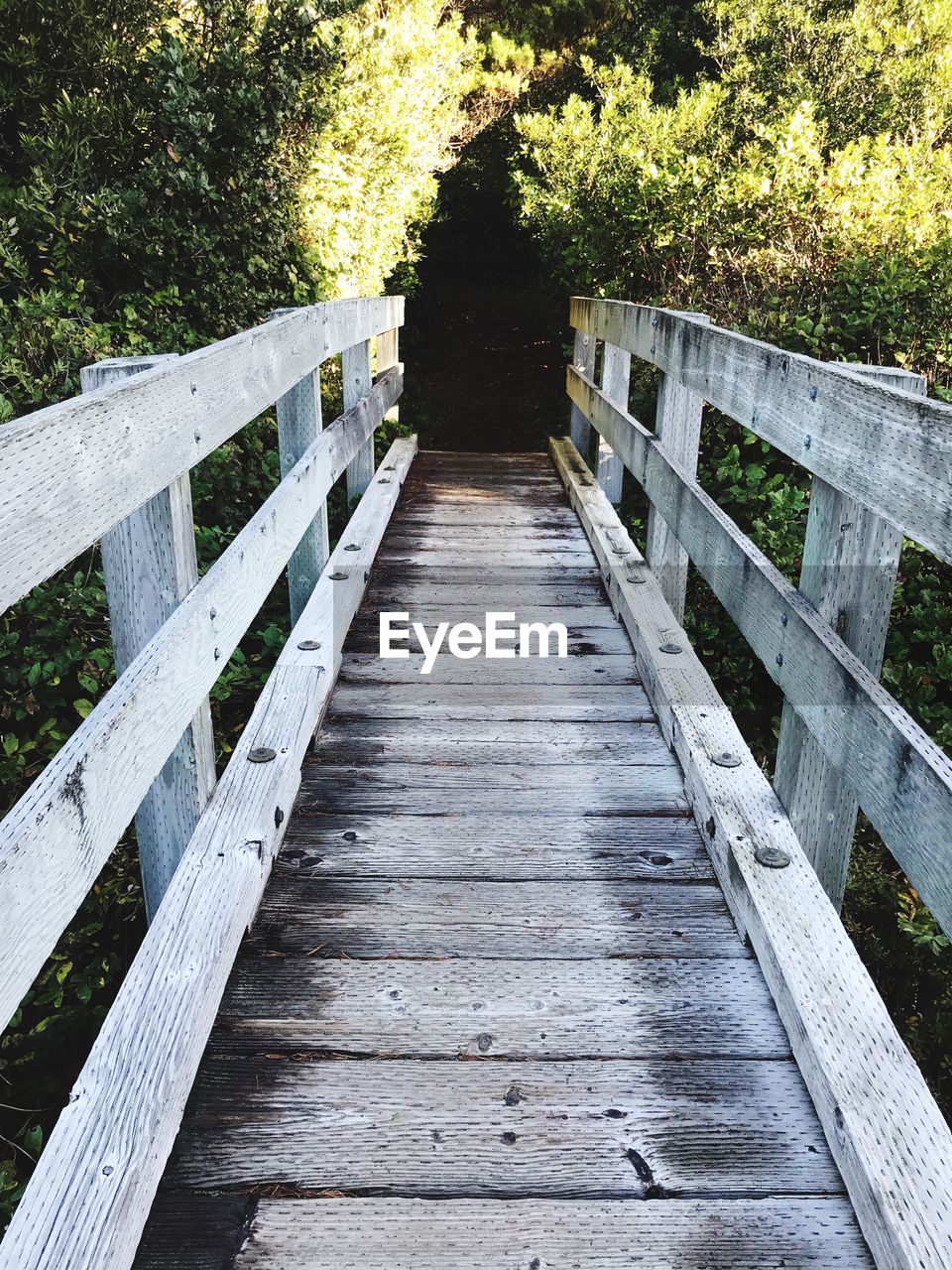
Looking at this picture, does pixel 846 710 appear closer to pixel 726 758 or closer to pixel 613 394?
pixel 726 758

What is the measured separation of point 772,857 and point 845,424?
895mm

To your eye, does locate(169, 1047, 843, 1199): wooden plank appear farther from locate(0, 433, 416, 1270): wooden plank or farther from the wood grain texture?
the wood grain texture

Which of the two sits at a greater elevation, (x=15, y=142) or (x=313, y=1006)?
(x=15, y=142)

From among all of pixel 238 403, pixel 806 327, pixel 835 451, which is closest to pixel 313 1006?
pixel 238 403

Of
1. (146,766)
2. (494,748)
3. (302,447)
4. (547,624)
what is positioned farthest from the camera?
(547,624)

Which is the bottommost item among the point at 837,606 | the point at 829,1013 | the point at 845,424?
the point at 829,1013

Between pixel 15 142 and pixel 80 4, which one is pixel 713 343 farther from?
pixel 15 142

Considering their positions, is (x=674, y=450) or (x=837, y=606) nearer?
(x=837, y=606)

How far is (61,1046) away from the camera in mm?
3154

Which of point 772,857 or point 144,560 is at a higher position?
point 144,560

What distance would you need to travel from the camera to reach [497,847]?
257cm

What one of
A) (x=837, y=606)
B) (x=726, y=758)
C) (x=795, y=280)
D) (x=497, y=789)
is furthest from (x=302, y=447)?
(x=795, y=280)

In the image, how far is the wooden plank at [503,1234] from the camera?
4.87 ft

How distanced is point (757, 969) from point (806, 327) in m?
5.52
